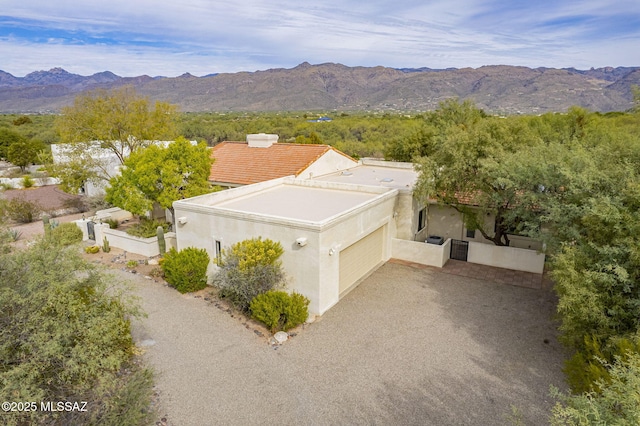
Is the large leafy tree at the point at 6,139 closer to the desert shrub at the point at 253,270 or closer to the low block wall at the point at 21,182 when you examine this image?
the low block wall at the point at 21,182

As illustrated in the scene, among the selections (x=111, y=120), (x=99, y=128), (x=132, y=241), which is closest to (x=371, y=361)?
(x=132, y=241)

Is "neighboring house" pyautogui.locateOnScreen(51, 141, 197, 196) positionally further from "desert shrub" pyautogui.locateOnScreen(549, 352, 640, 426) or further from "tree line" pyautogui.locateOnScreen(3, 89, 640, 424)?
"desert shrub" pyautogui.locateOnScreen(549, 352, 640, 426)

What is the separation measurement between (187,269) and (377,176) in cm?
1491

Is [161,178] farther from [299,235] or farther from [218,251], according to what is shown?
[299,235]

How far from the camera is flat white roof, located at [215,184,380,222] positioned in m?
16.4

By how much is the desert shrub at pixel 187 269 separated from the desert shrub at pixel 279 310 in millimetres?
3829

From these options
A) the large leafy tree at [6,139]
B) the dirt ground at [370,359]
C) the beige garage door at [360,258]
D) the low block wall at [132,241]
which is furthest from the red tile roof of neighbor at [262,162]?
the large leafy tree at [6,139]

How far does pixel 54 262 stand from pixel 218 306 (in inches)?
267

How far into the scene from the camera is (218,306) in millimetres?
14859

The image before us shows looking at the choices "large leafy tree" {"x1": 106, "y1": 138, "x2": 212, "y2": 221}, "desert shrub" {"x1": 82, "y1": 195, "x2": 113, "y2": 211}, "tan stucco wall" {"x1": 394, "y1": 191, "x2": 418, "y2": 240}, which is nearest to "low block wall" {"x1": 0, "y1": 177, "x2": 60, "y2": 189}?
"desert shrub" {"x1": 82, "y1": 195, "x2": 113, "y2": 211}

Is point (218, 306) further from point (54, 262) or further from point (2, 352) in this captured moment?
point (2, 352)

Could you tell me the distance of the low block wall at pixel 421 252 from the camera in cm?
1866

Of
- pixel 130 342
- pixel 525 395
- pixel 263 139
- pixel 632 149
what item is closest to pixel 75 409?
pixel 130 342

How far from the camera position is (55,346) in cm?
727
